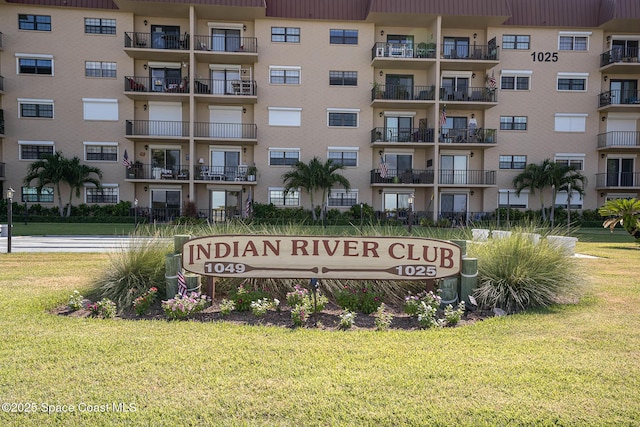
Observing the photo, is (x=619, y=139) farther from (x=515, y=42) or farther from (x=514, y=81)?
(x=515, y=42)

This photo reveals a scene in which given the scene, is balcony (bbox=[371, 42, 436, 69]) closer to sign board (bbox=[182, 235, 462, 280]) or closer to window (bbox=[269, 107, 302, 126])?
window (bbox=[269, 107, 302, 126])

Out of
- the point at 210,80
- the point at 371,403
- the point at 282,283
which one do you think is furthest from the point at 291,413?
the point at 210,80

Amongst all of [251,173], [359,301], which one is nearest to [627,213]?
[359,301]

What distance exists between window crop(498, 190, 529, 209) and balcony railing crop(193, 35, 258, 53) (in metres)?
20.0

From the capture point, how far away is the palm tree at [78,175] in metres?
25.8

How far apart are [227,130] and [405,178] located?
41.7ft

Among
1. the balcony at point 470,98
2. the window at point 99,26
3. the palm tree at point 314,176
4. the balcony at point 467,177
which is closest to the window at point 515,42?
the balcony at point 470,98

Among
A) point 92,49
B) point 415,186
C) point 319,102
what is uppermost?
point 92,49

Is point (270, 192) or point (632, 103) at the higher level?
point (632, 103)

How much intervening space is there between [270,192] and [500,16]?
19052 millimetres

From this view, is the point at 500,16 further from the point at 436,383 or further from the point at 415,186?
the point at 436,383

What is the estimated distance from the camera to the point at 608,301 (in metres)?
6.12

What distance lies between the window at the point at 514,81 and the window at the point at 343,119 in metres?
10.5

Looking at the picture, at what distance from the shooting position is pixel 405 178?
93.7 feet
